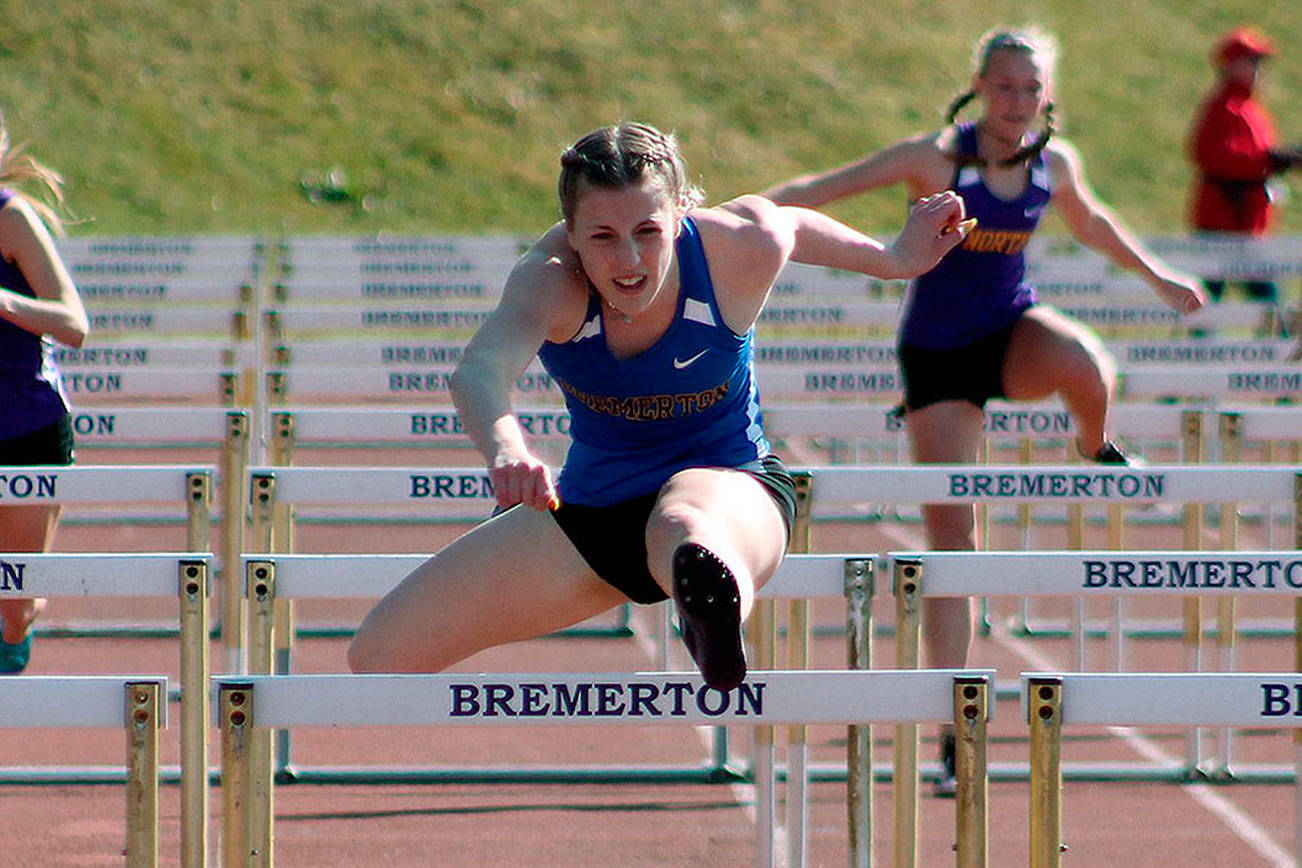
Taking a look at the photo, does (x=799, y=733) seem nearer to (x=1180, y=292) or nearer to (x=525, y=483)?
(x=525, y=483)

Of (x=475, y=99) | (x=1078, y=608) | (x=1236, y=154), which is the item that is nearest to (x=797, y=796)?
(x=1078, y=608)

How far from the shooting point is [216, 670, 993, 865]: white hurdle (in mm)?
3646

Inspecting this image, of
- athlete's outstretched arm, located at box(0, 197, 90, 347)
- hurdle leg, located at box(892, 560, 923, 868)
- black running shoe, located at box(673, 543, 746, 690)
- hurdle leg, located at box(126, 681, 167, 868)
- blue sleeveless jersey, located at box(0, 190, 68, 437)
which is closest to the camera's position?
hurdle leg, located at box(126, 681, 167, 868)

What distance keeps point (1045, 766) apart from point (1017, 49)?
295 cm

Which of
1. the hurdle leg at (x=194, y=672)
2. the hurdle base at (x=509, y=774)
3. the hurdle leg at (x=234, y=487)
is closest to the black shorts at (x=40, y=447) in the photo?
the hurdle leg at (x=234, y=487)

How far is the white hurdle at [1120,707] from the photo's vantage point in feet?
12.1

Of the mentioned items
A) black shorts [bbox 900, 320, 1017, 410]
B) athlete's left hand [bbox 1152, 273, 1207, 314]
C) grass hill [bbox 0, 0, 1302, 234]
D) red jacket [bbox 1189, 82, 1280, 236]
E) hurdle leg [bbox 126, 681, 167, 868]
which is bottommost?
hurdle leg [bbox 126, 681, 167, 868]

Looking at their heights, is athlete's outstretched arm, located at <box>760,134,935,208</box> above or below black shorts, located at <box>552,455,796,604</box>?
above

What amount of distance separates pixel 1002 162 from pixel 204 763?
122 inches

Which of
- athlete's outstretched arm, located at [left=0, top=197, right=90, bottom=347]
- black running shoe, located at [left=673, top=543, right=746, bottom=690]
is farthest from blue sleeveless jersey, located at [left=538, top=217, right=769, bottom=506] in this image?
athlete's outstretched arm, located at [left=0, top=197, right=90, bottom=347]

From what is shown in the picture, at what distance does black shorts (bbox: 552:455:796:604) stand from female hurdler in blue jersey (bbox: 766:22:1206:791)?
6.46 feet

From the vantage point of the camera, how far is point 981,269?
630 cm

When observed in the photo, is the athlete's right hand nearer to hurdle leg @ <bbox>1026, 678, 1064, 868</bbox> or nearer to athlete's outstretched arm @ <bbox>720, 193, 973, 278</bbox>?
hurdle leg @ <bbox>1026, 678, 1064, 868</bbox>

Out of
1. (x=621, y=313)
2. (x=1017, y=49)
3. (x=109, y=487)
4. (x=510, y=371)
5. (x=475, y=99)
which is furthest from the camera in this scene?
(x=475, y=99)
